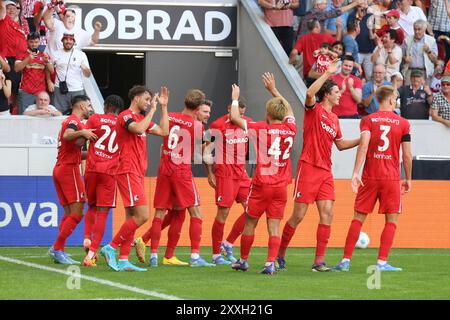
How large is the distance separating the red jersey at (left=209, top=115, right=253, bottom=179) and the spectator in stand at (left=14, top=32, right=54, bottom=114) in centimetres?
634

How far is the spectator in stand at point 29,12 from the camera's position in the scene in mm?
22219

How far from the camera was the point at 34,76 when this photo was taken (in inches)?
830

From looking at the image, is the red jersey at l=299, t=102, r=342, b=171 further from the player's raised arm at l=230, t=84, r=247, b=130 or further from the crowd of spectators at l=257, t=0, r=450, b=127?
the crowd of spectators at l=257, t=0, r=450, b=127

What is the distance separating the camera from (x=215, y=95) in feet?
82.0

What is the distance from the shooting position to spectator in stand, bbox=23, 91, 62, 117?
2077 cm

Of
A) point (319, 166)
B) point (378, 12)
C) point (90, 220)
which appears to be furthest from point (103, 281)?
point (378, 12)

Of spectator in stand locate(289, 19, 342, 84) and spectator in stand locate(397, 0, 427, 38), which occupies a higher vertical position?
spectator in stand locate(397, 0, 427, 38)

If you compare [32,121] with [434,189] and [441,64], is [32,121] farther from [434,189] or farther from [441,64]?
[441,64]

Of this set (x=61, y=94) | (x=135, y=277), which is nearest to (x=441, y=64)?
(x=61, y=94)

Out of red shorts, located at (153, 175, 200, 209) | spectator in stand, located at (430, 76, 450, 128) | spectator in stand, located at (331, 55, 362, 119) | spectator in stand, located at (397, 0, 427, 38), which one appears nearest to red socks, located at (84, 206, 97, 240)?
red shorts, located at (153, 175, 200, 209)

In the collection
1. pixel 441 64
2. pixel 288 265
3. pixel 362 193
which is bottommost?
pixel 288 265

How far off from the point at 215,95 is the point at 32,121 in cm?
534

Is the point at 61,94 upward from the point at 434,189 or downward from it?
upward

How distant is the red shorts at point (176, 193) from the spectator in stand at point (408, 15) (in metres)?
10.4
